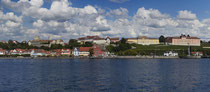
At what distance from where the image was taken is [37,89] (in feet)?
74.4

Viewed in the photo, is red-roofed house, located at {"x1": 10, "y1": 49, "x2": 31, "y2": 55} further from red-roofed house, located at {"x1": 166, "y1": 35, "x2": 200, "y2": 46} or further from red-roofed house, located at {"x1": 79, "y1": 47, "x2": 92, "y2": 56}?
red-roofed house, located at {"x1": 166, "y1": 35, "x2": 200, "y2": 46}

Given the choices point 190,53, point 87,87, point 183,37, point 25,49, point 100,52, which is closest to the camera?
point 87,87

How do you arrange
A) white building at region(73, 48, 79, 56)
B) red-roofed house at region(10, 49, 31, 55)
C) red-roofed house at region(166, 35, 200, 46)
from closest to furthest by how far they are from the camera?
1. white building at region(73, 48, 79, 56)
2. red-roofed house at region(10, 49, 31, 55)
3. red-roofed house at region(166, 35, 200, 46)

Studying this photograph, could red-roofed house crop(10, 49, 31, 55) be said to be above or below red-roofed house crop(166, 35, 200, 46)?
below

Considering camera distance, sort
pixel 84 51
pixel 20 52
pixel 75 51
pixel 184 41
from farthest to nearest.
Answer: pixel 184 41, pixel 20 52, pixel 75 51, pixel 84 51

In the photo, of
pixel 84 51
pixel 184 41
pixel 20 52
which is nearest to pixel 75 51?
pixel 84 51

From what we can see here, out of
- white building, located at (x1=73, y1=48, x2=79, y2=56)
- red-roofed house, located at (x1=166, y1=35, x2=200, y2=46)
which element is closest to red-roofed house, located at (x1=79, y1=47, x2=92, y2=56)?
white building, located at (x1=73, y1=48, x2=79, y2=56)

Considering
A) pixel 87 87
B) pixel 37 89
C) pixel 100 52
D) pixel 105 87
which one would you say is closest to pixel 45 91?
pixel 37 89

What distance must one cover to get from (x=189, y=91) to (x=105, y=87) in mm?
7751

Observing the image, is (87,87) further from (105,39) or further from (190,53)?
(105,39)

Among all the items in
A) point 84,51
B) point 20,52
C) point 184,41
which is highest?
point 184,41

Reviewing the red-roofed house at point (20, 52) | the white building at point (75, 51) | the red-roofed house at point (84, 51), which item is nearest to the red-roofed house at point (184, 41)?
the red-roofed house at point (84, 51)

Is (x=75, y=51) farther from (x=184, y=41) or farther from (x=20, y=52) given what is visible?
(x=184, y=41)

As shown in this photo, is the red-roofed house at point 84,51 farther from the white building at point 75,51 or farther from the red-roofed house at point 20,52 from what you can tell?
the red-roofed house at point 20,52
